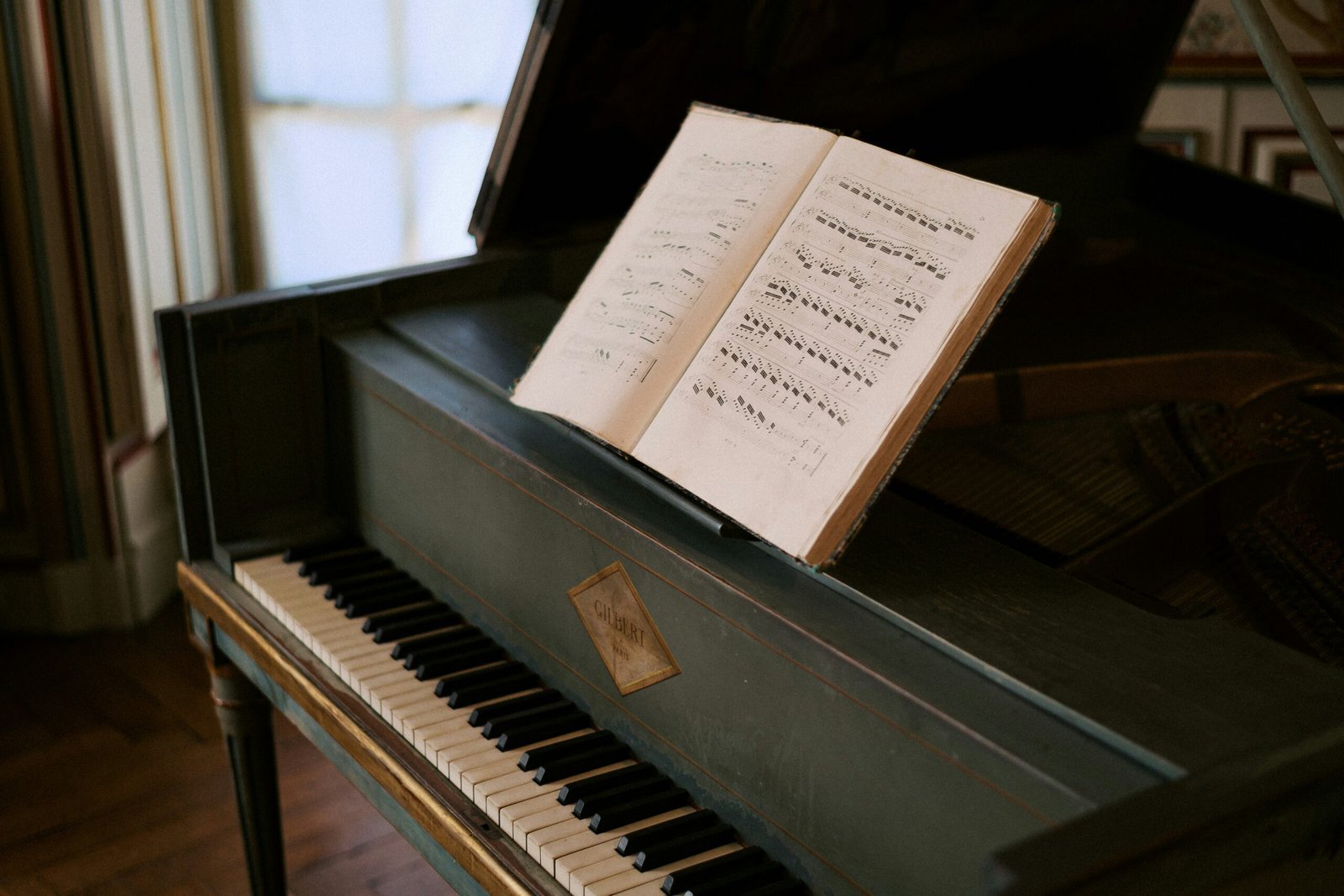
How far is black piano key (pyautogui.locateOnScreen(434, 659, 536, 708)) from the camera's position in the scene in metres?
1.57

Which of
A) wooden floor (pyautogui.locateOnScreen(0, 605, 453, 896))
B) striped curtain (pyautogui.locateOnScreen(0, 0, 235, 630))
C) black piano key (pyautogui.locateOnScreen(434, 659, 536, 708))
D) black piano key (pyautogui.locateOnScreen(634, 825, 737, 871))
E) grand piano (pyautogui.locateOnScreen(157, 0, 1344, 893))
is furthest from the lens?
striped curtain (pyautogui.locateOnScreen(0, 0, 235, 630))

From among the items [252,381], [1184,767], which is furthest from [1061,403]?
[252,381]

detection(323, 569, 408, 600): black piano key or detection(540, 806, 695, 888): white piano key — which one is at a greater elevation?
detection(323, 569, 408, 600): black piano key

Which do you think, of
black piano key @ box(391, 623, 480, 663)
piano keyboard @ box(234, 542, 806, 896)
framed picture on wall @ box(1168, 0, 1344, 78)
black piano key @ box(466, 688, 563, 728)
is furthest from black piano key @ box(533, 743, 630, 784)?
framed picture on wall @ box(1168, 0, 1344, 78)

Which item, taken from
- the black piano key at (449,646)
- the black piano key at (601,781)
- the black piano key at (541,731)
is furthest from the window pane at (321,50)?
the black piano key at (601,781)

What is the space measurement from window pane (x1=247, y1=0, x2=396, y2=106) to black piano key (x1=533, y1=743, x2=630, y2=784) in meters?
2.83

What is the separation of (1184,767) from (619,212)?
1480 millimetres

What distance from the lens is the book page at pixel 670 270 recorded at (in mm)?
1345

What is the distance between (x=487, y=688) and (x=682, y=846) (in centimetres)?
39

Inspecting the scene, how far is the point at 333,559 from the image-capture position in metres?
1.91

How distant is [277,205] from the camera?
3.81 meters

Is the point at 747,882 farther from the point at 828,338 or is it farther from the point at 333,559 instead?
the point at 333,559

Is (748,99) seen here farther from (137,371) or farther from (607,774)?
(137,371)

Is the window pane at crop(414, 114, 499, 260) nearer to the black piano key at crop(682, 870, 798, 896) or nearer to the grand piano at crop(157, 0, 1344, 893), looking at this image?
the grand piano at crop(157, 0, 1344, 893)
